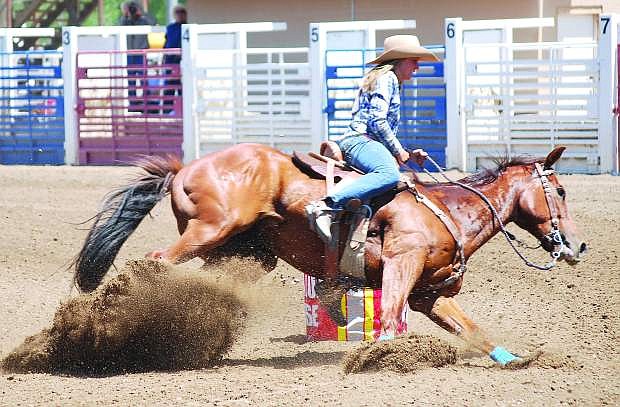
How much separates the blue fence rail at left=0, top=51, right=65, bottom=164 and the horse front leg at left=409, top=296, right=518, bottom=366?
10424 mm

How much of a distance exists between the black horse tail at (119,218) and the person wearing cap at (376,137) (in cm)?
98

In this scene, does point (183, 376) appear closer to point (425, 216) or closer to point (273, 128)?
point (425, 216)

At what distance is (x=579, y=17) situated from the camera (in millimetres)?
16672

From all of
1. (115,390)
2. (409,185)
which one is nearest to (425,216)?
(409,185)

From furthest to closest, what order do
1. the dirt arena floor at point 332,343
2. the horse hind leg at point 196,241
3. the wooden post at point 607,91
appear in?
the wooden post at point 607,91, the horse hind leg at point 196,241, the dirt arena floor at point 332,343

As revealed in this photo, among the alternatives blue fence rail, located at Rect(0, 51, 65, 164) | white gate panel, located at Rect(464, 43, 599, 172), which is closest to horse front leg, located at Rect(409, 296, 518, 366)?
white gate panel, located at Rect(464, 43, 599, 172)

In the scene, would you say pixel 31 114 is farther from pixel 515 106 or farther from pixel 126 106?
pixel 515 106

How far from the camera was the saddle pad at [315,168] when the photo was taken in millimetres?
6480

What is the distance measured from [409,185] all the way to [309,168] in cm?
61

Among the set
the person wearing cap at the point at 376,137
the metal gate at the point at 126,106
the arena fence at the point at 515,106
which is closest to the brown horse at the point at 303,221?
the person wearing cap at the point at 376,137

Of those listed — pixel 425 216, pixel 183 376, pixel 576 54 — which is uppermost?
pixel 576 54

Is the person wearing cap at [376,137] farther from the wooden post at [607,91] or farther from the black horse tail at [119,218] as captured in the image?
the wooden post at [607,91]

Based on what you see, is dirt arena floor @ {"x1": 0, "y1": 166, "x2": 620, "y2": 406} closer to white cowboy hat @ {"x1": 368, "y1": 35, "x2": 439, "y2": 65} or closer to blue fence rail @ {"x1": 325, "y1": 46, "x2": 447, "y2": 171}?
white cowboy hat @ {"x1": 368, "y1": 35, "x2": 439, "y2": 65}

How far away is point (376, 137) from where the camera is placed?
6.50m
